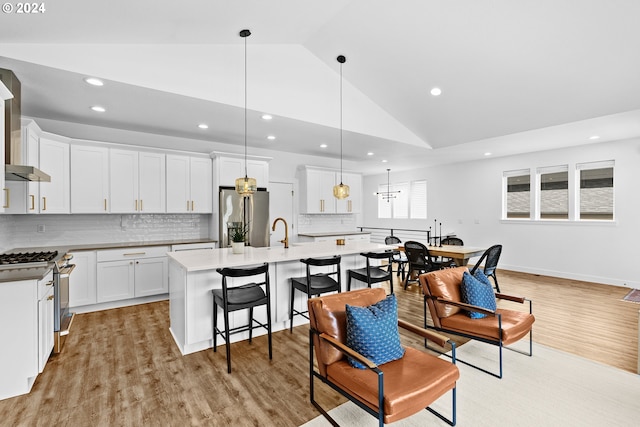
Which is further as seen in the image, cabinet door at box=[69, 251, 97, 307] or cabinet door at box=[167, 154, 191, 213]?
cabinet door at box=[167, 154, 191, 213]

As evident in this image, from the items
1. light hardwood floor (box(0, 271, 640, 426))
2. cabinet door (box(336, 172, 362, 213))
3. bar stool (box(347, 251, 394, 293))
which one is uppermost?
cabinet door (box(336, 172, 362, 213))

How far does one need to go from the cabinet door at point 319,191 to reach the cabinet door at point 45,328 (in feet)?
15.4

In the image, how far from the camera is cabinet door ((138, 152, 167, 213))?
4773 millimetres

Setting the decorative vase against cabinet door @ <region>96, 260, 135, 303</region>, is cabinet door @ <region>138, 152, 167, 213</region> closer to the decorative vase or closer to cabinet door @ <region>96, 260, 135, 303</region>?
cabinet door @ <region>96, 260, 135, 303</region>

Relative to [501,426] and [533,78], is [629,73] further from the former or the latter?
[501,426]

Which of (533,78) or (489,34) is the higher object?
(489,34)

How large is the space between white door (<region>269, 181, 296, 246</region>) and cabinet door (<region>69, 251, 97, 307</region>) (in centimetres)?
310

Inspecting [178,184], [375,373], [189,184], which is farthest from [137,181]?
[375,373]

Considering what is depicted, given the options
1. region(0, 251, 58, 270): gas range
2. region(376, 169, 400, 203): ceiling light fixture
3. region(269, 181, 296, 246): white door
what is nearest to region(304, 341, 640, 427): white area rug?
region(0, 251, 58, 270): gas range

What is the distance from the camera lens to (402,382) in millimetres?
1796

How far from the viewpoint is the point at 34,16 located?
2354mm

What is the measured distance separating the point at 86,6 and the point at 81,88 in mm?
1233

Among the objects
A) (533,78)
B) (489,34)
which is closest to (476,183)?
(533,78)

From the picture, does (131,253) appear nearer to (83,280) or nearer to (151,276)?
(151,276)
